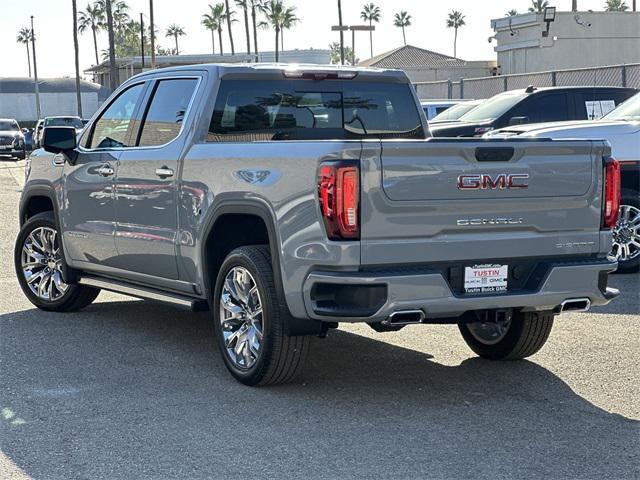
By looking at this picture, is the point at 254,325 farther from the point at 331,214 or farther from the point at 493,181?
the point at 493,181

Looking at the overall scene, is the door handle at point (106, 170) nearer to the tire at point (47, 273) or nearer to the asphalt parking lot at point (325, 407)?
the tire at point (47, 273)

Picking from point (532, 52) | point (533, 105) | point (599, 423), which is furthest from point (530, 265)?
point (532, 52)

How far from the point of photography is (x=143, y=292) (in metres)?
8.11

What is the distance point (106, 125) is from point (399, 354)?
9.74 feet

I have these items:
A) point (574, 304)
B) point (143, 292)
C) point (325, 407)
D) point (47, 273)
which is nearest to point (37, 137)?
point (47, 273)

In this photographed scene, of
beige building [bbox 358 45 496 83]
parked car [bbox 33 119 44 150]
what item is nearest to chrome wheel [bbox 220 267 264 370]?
parked car [bbox 33 119 44 150]

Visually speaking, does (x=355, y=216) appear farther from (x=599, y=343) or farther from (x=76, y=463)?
(x=599, y=343)

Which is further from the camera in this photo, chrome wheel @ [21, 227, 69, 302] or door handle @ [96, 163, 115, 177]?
chrome wheel @ [21, 227, 69, 302]

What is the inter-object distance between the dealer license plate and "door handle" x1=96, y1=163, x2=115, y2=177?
3181 mm

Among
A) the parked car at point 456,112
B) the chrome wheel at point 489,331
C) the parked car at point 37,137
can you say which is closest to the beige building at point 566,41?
the parked car at point 37,137

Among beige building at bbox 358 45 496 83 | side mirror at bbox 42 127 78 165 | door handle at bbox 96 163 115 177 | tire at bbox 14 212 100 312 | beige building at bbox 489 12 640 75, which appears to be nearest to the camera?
door handle at bbox 96 163 115 177

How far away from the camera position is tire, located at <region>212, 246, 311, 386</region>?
21.3 ft

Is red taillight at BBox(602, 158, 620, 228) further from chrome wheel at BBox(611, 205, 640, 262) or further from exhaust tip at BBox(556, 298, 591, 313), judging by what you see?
chrome wheel at BBox(611, 205, 640, 262)

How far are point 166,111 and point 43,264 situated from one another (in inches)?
91.9
